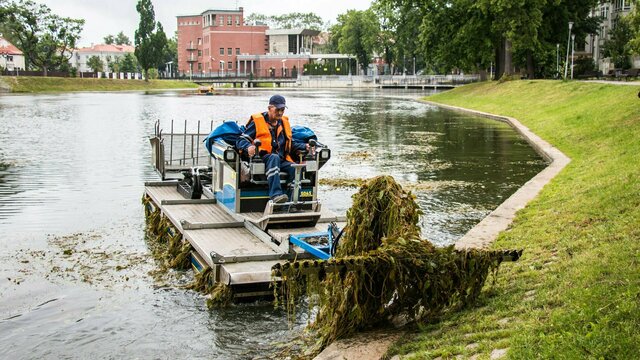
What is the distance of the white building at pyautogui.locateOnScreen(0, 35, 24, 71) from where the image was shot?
146 metres

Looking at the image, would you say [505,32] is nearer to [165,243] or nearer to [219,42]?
[165,243]

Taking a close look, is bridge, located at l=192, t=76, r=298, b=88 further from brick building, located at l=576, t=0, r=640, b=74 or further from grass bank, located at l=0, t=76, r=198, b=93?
brick building, located at l=576, t=0, r=640, b=74

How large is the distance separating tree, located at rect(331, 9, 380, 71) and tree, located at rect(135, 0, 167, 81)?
35031 mm

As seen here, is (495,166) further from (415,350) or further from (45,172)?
(415,350)

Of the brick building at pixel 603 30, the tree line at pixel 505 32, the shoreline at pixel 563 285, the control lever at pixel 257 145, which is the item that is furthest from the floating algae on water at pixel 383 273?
the brick building at pixel 603 30

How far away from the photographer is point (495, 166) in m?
22.7

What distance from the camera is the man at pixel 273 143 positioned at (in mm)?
10898

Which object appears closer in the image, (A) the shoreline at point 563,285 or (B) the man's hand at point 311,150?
(A) the shoreline at point 563,285

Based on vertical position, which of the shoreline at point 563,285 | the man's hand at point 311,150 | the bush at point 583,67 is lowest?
the shoreline at point 563,285

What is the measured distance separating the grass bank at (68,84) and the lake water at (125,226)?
6697 centimetres

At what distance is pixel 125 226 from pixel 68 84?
324 feet

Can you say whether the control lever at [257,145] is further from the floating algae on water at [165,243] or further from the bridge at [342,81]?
the bridge at [342,81]

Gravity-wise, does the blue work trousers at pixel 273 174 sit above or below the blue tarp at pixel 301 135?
below

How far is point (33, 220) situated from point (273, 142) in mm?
6404
